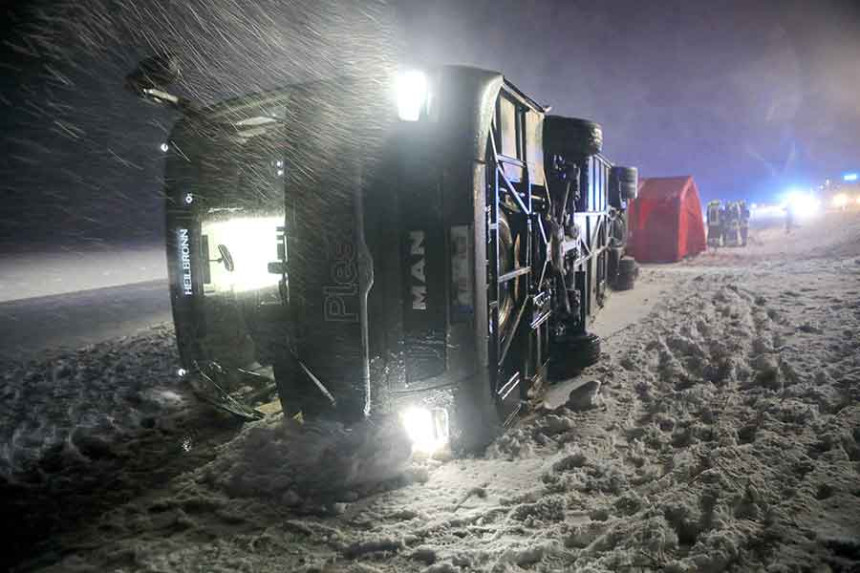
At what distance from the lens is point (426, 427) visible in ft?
13.2

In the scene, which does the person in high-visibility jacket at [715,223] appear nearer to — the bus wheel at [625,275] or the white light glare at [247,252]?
the bus wheel at [625,275]

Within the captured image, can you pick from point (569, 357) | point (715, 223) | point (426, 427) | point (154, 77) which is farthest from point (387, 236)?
point (715, 223)

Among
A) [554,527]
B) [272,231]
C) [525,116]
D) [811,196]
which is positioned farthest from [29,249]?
[811,196]

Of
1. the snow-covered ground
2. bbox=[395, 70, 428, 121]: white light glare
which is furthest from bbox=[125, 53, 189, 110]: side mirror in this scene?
the snow-covered ground

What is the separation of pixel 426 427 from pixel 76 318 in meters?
10.3

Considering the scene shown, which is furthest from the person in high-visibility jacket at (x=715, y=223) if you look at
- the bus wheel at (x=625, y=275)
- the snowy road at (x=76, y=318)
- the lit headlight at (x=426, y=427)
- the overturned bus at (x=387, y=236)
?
the lit headlight at (x=426, y=427)

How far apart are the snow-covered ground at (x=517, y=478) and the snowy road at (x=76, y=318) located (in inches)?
122

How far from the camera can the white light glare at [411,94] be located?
3.54 m

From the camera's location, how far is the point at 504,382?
15.0ft

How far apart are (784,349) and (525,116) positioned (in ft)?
13.0

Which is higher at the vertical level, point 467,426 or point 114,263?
point 114,263

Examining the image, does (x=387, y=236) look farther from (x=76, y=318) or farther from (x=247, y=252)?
(x=76, y=318)

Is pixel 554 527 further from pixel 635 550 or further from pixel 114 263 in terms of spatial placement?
pixel 114 263

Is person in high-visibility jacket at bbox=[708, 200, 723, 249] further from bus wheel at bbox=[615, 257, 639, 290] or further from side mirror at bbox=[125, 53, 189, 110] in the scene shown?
side mirror at bbox=[125, 53, 189, 110]
